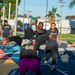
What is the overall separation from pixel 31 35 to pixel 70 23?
83.2 m

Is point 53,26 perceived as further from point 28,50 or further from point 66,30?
point 66,30

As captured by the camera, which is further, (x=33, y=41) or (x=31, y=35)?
(x=31, y=35)

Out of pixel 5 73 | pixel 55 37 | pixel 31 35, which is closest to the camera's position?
pixel 31 35

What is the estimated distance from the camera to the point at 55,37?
1060 centimetres

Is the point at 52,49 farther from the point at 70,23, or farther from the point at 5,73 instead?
the point at 70,23

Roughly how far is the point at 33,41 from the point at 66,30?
8139 centimetres

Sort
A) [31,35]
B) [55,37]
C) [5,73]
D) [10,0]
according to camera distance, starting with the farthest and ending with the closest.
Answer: [10,0] < [55,37] < [5,73] < [31,35]

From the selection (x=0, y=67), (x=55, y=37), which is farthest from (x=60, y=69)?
(x=0, y=67)

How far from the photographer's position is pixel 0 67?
36.2 ft

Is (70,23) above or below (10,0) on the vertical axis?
below

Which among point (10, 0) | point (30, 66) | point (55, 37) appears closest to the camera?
point (30, 66)

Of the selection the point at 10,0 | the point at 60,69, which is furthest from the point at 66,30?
the point at 60,69

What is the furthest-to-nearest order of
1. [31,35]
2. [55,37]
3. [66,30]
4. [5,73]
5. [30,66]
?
1. [66,30]
2. [55,37]
3. [5,73]
4. [31,35]
5. [30,66]

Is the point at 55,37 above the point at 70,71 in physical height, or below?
above
